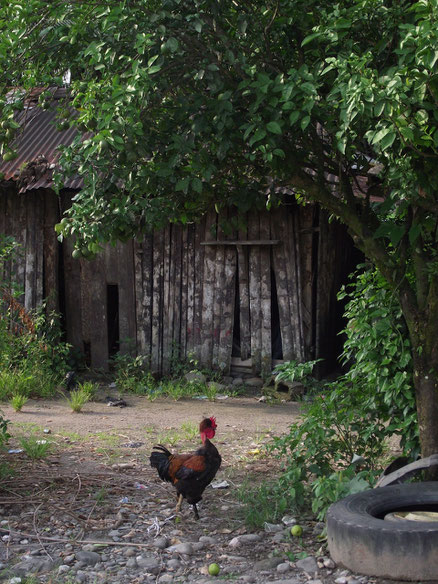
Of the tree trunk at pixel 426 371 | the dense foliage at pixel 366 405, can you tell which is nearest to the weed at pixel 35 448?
the dense foliage at pixel 366 405

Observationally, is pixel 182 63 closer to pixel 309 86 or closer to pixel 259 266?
pixel 309 86

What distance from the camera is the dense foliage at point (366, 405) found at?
4.86 meters

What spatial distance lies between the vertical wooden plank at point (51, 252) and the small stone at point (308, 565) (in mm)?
7169

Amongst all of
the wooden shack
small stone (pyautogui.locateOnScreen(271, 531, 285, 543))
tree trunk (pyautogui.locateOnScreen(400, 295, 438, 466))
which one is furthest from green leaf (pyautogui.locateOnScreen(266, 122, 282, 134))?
the wooden shack

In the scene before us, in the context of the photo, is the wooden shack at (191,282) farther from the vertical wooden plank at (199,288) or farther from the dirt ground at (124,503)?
the dirt ground at (124,503)

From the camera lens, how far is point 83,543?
15.1 ft

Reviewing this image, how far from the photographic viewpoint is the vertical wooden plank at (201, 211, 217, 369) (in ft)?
33.0

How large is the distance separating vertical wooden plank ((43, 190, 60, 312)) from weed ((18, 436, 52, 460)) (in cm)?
421

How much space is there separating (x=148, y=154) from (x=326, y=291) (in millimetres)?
5729

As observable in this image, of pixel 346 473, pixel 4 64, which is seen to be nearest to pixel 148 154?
pixel 4 64

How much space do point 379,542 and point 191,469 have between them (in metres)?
1.59

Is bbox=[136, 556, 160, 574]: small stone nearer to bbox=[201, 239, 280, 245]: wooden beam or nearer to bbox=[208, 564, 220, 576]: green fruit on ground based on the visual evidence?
bbox=[208, 564, 220, 576]: green fruit on ground

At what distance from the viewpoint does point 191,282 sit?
A: 1017 cm

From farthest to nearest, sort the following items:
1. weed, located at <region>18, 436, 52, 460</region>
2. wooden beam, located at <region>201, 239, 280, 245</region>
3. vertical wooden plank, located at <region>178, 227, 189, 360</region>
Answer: vertical wooden plank, located at <region>178, 227, 189, 360</region> → wooden beam, located at <region>201, 239, 280, 245</region> → weed, located at <region>18, 436, 52, 460</region>
